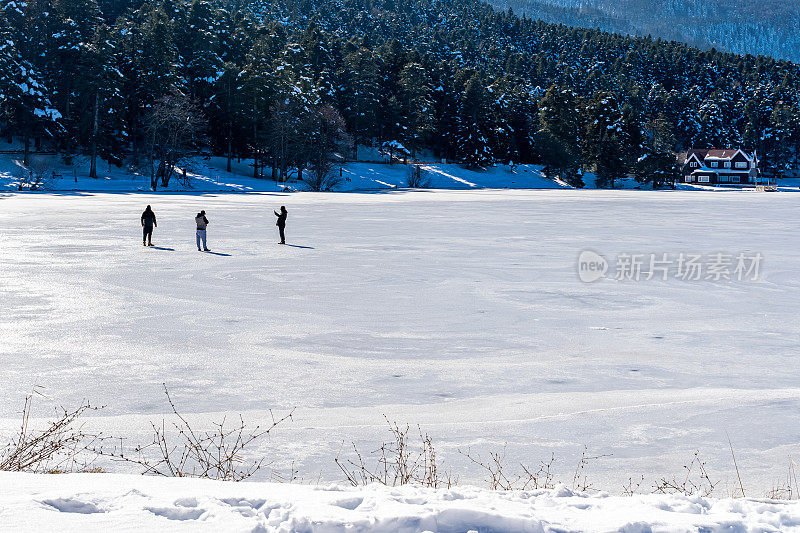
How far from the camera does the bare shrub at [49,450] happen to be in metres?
5.81

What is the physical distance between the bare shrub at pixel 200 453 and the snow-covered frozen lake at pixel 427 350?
1.01ft

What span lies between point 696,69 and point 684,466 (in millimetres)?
189229

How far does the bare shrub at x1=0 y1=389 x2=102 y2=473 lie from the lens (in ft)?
19.1

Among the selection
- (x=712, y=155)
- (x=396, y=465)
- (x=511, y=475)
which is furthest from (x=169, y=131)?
(x=712, y=155)

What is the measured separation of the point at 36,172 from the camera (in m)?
63.2

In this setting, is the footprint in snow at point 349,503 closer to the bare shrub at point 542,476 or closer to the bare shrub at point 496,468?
the bare shrub at point 496,468

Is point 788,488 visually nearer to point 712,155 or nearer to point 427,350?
point 427,350

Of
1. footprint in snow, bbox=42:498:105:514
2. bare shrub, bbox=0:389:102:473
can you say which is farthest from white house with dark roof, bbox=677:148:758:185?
footprint in snow, bbox=42:498:105:514

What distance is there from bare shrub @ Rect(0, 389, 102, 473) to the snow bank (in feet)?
3.80

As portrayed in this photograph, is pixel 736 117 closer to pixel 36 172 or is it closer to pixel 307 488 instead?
pixel 36 172

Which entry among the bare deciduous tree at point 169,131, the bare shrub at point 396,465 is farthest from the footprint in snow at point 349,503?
the bare deciduous tree at point 169,131

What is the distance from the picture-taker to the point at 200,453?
21.6 feet

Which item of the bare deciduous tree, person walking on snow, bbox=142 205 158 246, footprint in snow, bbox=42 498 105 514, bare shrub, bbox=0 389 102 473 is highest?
the bare deciduous tree

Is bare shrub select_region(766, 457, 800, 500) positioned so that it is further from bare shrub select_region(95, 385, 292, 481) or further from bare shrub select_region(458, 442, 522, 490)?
bare shrub select_region(95, 385, 292, 481)
